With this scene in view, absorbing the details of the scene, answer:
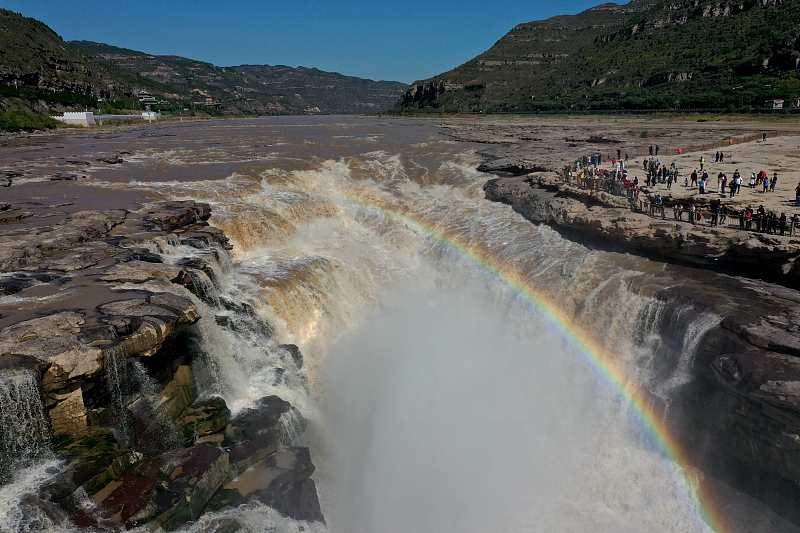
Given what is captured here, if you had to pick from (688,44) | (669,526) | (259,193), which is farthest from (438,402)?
(688,44)

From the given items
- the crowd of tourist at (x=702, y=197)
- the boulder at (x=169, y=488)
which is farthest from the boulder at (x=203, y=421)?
the crowd of tourist at (x=702, y=197)

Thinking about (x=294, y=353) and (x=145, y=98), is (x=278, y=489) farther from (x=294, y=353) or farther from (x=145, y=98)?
(x=145, y=98)

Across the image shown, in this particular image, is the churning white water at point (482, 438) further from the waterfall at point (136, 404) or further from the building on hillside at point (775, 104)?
the building on hillside at point (775, 104)

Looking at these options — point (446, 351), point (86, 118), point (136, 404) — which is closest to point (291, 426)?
point (136, 404)

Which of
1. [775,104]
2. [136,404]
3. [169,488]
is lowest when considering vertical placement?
[169,488]

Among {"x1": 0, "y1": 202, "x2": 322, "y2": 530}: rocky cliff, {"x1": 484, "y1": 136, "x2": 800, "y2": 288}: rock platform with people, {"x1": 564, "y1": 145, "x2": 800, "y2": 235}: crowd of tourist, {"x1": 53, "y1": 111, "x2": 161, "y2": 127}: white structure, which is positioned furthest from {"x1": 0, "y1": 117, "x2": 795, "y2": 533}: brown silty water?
{"x1": 53, "y1": 111, "x2": 161, "y2": 127}: white structure

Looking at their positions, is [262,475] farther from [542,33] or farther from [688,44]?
[542,33]
